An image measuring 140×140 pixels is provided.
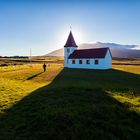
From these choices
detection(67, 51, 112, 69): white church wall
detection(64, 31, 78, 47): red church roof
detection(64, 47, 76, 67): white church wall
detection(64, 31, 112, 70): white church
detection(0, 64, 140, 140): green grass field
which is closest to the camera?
detection(0, 64, 140, 140): green grass field

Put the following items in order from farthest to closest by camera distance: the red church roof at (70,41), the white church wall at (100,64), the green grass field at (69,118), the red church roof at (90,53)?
the red church roof at (70,41)
the red church roof at (90,53)
the white church wall at (100,64)
the green grass field at (69,118)

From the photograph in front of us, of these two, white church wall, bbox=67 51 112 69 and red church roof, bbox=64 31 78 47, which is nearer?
white church wall, bbox=67 51 112 69

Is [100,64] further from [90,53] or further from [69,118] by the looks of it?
[69,118]

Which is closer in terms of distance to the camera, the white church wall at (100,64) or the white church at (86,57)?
the white church wall at (100,64)

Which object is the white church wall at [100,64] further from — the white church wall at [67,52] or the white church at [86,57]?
the white church wall at [67,52]

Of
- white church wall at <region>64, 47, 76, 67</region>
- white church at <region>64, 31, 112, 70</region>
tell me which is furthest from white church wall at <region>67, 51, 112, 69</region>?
white church wall at <region>64, 47, 76, 67</region>

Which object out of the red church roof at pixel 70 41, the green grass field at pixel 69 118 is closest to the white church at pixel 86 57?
the red church roof at pixel 70 41

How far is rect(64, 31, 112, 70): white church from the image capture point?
54606 millimetres

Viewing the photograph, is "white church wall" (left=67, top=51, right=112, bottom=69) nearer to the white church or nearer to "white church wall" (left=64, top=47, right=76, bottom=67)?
the white church

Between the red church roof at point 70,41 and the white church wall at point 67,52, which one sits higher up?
the red church roof at point 70,41

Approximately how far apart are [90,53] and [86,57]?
1.94 m

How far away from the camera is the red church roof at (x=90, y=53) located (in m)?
55.4

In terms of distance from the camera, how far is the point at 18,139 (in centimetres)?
977

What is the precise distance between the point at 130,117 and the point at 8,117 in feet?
25.0
